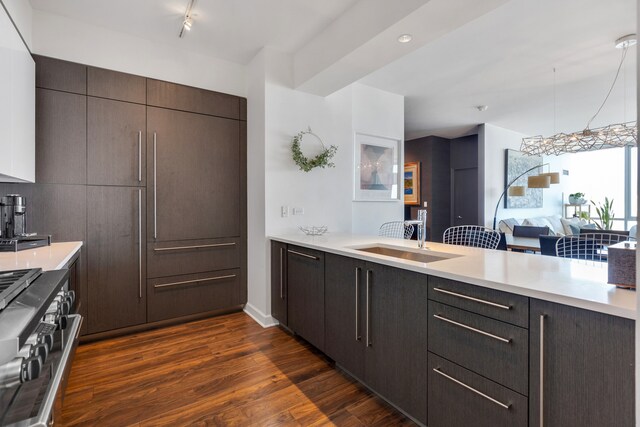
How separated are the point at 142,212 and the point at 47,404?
2.29 meters

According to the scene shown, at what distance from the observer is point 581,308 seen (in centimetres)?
103

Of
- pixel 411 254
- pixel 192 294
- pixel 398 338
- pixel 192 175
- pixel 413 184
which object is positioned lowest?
pixel 192 294

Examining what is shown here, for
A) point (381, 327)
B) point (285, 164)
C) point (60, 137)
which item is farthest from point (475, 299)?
point (60, 137)

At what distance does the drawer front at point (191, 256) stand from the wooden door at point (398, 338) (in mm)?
1920

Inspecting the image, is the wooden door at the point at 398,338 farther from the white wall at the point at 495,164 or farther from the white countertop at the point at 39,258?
the white wall at the point at 495,164

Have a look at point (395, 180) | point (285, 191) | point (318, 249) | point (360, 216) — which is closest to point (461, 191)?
point (395, 180)

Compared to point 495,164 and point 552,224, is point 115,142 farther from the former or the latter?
point 552,224

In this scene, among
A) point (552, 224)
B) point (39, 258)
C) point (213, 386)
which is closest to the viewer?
point (39, 258)

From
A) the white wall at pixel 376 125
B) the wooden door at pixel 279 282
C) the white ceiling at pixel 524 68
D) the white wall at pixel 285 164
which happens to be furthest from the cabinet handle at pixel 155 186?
the white ceiling at pixel 524 68

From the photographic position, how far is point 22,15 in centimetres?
226

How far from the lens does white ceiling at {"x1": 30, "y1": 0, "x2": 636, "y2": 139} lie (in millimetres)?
2455

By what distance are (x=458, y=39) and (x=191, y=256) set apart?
3269mm

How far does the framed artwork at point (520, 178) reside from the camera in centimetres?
662

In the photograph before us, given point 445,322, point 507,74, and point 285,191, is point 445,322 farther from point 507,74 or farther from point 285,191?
point 507,74
